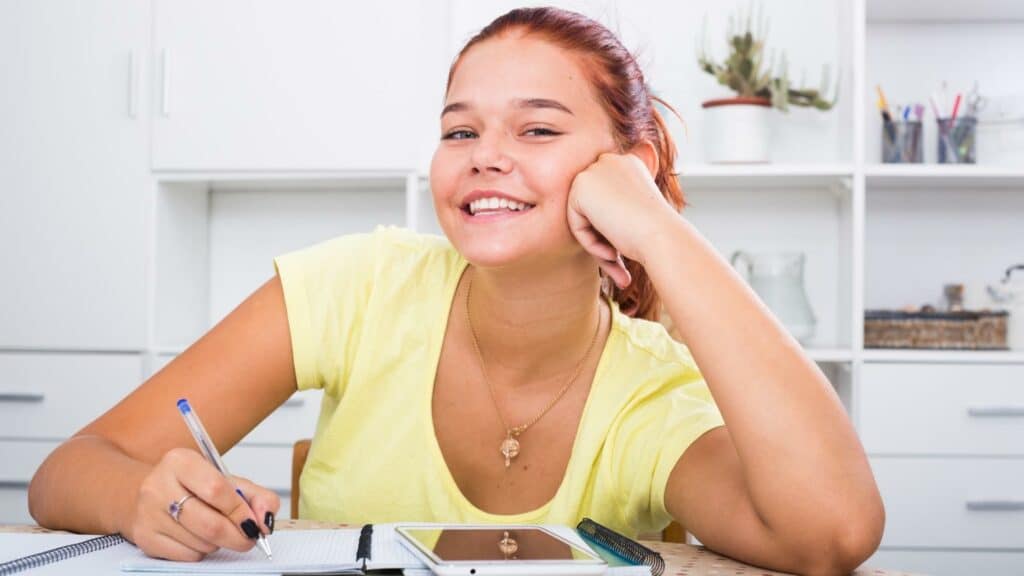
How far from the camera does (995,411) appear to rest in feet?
8.33

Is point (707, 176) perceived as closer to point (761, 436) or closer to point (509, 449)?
point (509, 449)


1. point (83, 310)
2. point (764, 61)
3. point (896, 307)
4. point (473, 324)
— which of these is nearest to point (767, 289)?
point (896, 307)

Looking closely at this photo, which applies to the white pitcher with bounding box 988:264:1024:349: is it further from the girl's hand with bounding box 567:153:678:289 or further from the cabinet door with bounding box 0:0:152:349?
the cabinet door with bounding box 0:0:152:349

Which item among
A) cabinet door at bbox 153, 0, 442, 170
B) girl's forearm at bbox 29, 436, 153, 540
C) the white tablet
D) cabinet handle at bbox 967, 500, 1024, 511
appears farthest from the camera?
cabinet door at bbox 153, 0, 442, 170

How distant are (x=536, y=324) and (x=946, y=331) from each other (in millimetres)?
1640

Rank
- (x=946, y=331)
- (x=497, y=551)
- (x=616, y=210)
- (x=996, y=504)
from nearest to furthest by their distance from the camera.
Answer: (x=497, y=551)
(x=616, y=210)
(x=996, y=504)
(x=946, y=331)

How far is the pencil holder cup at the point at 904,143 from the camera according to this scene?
→ 2725 millimetres

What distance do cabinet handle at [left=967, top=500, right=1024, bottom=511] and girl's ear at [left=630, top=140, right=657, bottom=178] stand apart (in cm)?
157

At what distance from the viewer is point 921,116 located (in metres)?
2.73

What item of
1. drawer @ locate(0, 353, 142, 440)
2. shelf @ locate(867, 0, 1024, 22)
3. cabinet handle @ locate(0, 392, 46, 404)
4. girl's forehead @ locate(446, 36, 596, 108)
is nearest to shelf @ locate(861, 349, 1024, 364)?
shelf @ locate(867, 0, 1024, 22)

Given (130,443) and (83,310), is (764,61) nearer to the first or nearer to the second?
(83,310)

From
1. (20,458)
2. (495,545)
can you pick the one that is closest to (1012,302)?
(495,545)

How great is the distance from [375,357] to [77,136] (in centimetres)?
179

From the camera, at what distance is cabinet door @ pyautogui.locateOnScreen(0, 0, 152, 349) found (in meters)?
2.76
